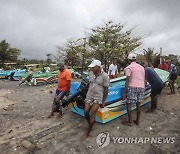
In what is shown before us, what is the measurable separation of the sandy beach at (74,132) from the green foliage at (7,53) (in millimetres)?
29045

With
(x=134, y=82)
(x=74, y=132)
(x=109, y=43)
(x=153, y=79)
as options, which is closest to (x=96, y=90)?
(x=134, y=82)

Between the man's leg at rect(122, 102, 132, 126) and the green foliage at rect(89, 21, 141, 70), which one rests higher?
the green foliage at rect(89, 21, 141, 70)

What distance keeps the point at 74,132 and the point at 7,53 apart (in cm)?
3234

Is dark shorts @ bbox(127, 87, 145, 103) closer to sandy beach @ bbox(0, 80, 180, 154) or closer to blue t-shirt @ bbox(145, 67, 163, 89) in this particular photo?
sandy beach @ bbox(0, 80, 180, 154)

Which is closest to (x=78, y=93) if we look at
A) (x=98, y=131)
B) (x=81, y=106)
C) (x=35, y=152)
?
(x=81, y=106)

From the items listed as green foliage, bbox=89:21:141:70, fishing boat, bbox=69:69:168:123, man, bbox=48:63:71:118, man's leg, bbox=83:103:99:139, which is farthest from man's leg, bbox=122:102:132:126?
green foliage, bbox=89:21:141:70

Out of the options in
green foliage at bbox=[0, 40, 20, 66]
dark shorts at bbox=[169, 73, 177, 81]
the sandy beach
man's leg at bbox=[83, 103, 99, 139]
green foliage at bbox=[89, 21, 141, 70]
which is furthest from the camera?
green foliage at bbox=[0, 40, 20, 66]

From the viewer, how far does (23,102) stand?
813 cm

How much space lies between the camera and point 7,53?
3334 cm

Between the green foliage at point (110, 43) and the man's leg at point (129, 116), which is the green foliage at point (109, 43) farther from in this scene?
the man's leg at point (129, 116)

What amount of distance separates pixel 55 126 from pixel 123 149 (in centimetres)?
198

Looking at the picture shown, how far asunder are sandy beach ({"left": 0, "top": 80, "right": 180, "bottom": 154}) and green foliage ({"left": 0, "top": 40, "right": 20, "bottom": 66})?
29045 mm

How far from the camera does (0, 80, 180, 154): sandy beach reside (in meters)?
3.93

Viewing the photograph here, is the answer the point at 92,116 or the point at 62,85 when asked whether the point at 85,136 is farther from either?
the point at 62,85
